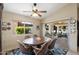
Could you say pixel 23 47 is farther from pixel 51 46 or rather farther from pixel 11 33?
pixel 51 46

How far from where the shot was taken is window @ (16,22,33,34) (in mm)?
1917

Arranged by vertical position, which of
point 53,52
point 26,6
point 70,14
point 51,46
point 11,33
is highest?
point 26,6

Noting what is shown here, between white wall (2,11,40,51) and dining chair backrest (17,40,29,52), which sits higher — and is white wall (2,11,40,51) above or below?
above

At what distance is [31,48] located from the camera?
6.19 ft

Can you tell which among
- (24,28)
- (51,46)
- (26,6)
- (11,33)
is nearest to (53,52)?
(51,46)

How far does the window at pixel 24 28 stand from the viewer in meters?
1.92

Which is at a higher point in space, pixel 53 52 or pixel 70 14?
pixel 70 14

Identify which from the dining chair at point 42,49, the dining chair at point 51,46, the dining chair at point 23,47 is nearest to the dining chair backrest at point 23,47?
the dining chair at point 23,47

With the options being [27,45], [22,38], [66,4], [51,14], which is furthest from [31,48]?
[66,4]

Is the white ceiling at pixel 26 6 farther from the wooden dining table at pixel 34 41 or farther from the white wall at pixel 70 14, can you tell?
the wooden dining table at pixel 34 41

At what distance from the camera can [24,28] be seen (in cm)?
193

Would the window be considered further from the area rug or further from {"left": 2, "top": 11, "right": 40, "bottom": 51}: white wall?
the area rug

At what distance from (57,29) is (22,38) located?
592 millimetres

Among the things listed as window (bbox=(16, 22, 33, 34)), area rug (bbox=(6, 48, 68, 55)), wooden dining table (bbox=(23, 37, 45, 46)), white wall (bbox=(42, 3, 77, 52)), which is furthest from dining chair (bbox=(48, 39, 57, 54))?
window (bbox=(16, 22, 33, 34))
